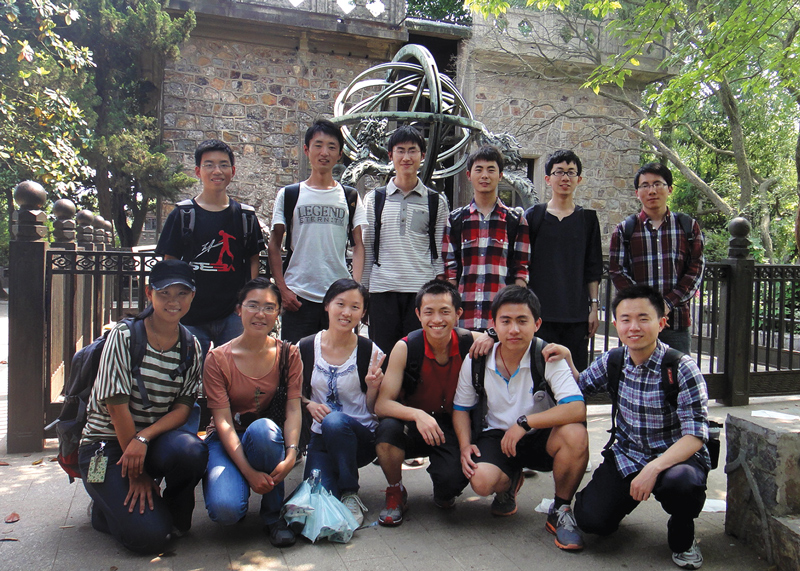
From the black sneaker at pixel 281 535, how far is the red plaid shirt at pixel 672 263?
7.83ft

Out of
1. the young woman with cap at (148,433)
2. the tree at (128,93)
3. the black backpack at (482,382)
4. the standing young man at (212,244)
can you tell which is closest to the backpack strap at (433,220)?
the black backpack at (482,382)

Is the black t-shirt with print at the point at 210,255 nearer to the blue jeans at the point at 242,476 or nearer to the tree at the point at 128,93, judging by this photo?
the blue jeans at the point at 242,476

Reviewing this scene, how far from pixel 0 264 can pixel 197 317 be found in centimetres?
2193

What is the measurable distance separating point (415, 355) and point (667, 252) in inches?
70.2

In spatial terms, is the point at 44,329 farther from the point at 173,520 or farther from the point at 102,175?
the point at 102,175

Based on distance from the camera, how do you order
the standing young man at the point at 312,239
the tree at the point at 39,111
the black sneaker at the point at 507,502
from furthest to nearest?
the tree at the point at 39,111 → the standing young man at the point at 312,239 → the black sneaker at the point at 507,502

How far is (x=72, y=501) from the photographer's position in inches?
118

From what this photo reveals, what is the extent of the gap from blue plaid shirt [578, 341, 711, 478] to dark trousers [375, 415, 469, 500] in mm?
745

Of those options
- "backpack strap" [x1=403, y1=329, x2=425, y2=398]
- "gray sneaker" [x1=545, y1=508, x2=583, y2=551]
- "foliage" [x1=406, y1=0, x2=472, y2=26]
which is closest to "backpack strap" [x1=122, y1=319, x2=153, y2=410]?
"backpack strap" [x1=403, y1=329, x2=425, y2=398]

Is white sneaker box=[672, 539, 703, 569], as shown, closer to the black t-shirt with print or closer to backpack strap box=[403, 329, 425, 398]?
backpack strap box=[403, 329, 425, 398]

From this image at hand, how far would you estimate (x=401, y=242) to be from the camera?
11.7 feet

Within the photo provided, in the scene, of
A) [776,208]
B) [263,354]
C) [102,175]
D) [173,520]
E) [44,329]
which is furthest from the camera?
[776,208]

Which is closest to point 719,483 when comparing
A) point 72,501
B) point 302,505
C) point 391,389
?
point 391,389

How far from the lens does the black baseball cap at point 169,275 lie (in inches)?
102
